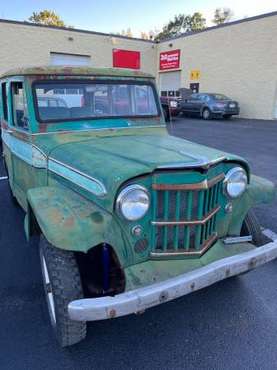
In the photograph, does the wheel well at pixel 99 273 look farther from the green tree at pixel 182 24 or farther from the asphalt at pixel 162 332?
the green tree at pixel 182 24

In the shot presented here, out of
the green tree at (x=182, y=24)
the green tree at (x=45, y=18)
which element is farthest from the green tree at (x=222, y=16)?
the green tree at (x=45, y=18)

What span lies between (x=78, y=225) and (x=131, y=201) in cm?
37

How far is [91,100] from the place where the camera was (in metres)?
3.29

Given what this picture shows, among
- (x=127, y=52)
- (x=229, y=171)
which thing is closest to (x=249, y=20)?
(x=127, y=52)

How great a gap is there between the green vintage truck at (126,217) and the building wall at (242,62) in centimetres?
1736

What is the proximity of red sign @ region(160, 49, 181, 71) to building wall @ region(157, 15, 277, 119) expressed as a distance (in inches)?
32.2

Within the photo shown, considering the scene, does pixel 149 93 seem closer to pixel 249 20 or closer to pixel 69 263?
pixel 69 263

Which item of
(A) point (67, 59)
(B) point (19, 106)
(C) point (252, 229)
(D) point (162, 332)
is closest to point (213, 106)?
(A) point (67, 59)

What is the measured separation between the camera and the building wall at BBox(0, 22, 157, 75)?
18906mm

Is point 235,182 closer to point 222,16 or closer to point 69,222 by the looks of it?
point 69,222

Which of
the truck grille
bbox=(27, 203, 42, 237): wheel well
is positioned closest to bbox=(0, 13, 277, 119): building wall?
the truck grille

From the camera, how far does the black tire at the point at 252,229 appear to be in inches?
108

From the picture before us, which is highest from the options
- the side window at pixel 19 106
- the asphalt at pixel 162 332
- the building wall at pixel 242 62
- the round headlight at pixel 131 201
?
the building wall at pixel 242 62

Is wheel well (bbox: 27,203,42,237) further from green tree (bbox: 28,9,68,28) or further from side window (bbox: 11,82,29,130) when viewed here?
green tree (bbox: 28,9,68,28)
